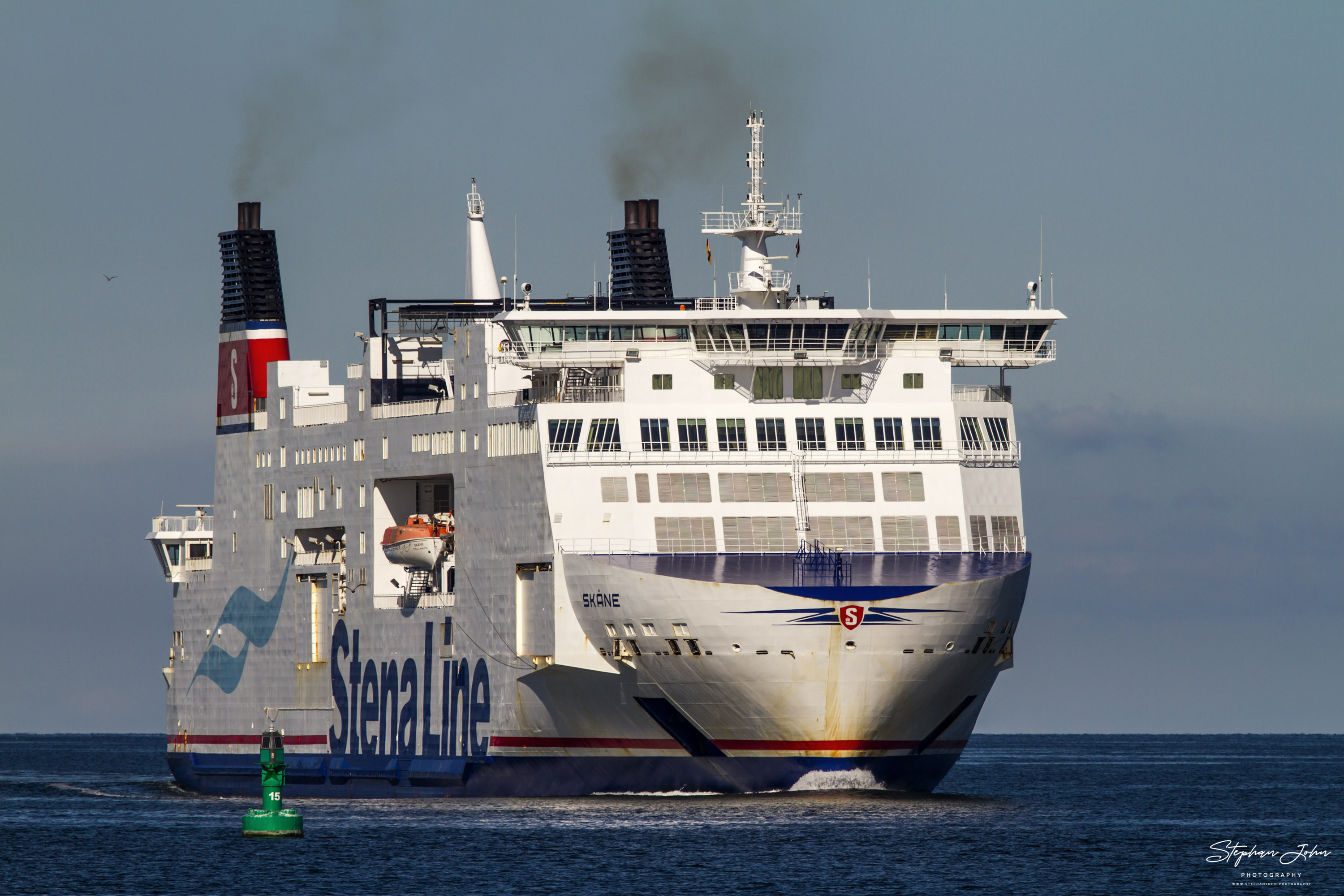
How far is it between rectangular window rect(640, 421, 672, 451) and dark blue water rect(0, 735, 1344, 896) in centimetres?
855

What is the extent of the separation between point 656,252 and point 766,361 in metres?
13.4

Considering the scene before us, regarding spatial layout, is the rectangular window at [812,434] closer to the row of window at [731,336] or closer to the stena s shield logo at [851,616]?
the row of window at [731,336]

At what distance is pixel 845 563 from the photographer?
57031 mm

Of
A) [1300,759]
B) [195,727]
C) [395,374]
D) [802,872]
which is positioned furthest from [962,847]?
[1300,759]

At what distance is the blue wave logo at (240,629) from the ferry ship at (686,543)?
5433mm

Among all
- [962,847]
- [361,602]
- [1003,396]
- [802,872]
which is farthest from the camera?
[361,602]

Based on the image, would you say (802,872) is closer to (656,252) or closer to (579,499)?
(579,499)

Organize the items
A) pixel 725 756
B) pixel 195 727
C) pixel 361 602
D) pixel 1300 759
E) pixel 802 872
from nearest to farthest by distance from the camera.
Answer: pixel 802 872 < pixel 725 756 < pixel 361 602 < pixel 195 727 < pixel 1300 759

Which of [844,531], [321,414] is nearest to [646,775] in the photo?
[844,531]

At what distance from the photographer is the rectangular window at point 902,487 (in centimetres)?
5909

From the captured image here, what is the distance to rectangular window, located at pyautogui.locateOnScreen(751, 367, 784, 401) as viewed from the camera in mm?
59688

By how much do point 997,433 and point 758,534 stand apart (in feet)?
24.4

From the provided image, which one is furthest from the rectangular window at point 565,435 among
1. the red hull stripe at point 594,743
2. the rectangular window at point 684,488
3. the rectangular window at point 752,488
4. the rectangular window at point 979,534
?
the rectangular window at point 979,534

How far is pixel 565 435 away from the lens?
59125 millimetres
